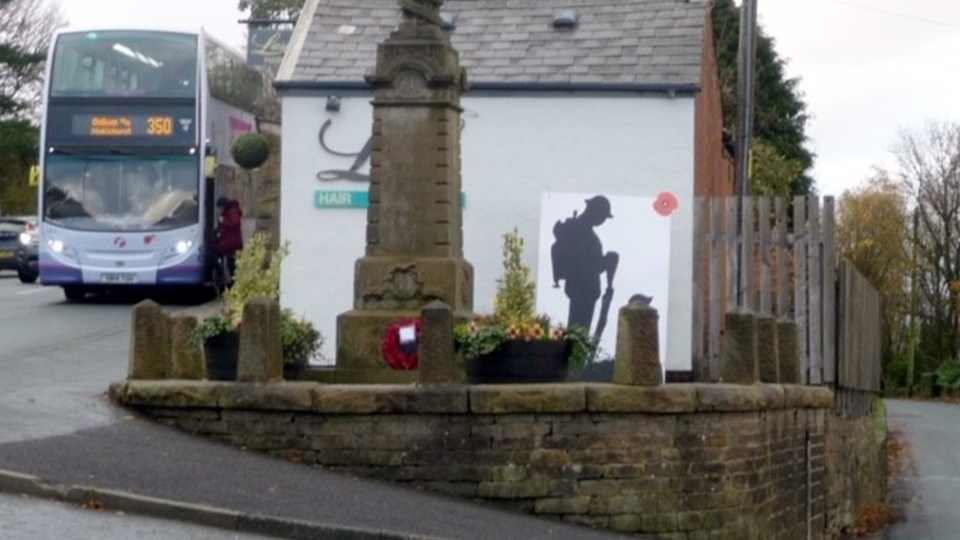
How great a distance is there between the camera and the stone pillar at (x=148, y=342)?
1608 cm

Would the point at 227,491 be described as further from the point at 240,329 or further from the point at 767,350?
the point at 767,350

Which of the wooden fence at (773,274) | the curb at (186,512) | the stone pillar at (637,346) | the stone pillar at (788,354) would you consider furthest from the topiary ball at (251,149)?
the curb at (186,512)

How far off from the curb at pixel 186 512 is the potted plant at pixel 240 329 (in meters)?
3.16

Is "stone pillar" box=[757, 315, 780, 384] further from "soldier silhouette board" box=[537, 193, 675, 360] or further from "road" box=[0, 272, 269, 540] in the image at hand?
"road" box=[0, 272, 269, 540]

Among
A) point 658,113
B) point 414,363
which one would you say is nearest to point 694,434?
point 414,363

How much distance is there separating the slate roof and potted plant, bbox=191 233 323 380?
8.24 m

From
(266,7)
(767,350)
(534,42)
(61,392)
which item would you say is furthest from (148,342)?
(266,7)

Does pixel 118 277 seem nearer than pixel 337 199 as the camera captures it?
No

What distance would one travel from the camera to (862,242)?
7138cm

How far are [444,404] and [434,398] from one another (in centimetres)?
9

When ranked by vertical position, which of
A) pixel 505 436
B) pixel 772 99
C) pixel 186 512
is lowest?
pixel 186 512

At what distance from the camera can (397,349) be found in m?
16.7

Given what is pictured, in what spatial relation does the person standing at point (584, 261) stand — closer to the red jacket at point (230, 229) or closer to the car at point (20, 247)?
the red jacket at point (230, 229)

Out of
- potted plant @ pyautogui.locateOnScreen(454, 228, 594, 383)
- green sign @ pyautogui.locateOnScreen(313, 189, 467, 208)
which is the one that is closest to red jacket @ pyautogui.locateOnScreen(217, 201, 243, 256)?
green sign @ pyautogui.locateOnScreen(313, 189, 467, 208)
